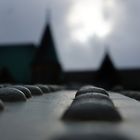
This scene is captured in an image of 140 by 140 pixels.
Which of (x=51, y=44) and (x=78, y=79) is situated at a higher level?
(x=51, y=44)

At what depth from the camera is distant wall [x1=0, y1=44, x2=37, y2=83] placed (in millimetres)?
58656

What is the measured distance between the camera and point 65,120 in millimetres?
2225

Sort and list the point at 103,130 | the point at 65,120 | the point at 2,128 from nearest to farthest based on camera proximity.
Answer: the point at 103,130
the point at 2,128
the point at 65,120

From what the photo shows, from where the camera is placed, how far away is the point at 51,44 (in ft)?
194

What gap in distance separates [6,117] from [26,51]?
58.4 m

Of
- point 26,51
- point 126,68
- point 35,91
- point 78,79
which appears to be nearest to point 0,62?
point 26,51

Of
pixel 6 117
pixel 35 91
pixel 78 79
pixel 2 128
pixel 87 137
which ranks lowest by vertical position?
pixel 78 79

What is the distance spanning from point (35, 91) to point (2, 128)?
3.08 m

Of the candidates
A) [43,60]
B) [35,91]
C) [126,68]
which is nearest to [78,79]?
[126,68]

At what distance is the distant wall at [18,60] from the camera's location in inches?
2309

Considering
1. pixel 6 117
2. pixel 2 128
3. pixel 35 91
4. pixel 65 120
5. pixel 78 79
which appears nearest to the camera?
pixel 2 128

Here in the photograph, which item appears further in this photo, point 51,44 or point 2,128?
point 51,44

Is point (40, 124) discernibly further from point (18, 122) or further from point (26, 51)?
point (26, 51)

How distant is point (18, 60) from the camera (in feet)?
195
